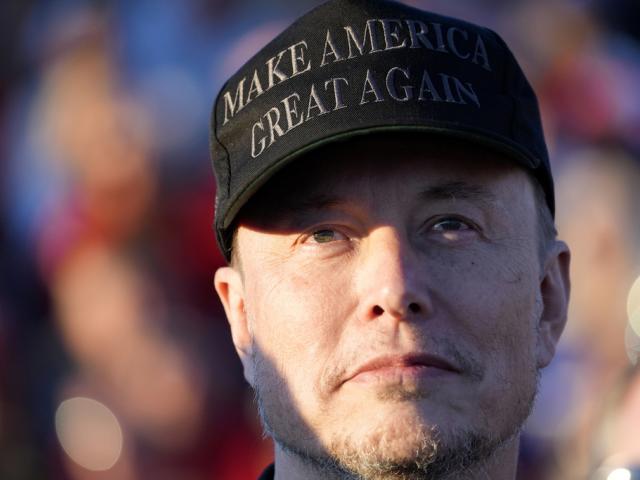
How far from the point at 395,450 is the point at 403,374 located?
14 centimetres

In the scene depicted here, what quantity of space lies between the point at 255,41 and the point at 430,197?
201 centimetres

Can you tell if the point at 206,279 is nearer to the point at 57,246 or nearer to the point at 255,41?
the point at 57,246

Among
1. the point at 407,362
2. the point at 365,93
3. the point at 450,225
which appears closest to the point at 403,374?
the point at 407,362

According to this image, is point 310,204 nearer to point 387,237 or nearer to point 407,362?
point 387,237

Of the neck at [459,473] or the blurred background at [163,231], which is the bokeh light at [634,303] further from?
the neck at [459,473]

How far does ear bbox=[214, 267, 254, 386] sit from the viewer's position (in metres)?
2.33

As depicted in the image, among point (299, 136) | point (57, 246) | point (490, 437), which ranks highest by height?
point (57, 246)

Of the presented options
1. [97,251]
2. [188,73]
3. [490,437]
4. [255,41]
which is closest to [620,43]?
[255,41]

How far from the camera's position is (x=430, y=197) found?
83.1 inches

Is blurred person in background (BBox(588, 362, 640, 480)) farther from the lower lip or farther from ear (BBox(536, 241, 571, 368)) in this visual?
the lower lip

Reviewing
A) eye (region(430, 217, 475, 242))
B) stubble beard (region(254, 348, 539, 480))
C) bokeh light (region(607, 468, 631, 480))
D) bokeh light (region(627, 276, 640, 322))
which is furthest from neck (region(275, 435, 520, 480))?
bokeh light (region(627, 276, 640, 322))

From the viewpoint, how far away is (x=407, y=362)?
6.44 ft

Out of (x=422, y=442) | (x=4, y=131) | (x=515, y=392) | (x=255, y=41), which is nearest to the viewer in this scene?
(x=422, y=442)

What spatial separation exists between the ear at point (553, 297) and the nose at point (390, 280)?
0.41 metres
